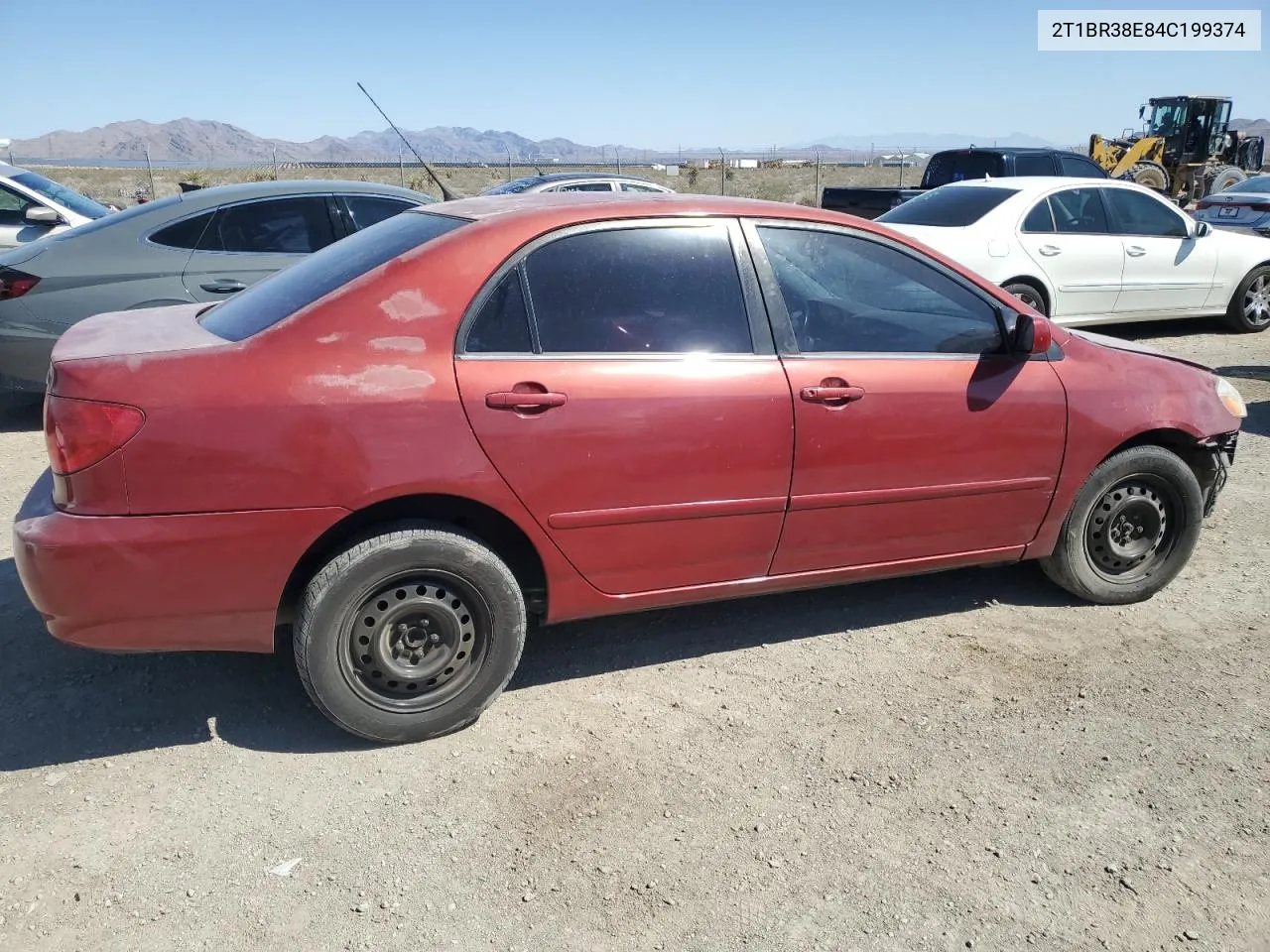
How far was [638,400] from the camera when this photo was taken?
3.34 meters

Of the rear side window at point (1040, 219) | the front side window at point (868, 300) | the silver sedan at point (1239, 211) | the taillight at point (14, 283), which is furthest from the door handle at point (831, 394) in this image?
the silver sedan at point (1239, 211)

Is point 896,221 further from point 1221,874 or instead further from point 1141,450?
point 1221,874

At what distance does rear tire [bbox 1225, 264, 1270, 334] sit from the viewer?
10.6 metres

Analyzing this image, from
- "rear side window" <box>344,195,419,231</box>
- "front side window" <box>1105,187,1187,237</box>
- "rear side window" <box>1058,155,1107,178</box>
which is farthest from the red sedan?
"rear side window" <box>1058,155,1107,178</box>

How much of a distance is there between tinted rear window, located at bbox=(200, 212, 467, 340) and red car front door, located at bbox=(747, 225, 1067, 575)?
122 cm

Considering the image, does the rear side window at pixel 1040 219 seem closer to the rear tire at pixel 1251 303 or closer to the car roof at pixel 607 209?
the rear tire at pixel 1251 303

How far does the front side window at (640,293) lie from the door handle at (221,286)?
4.04 m

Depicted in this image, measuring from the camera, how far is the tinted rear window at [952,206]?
30.3 ft

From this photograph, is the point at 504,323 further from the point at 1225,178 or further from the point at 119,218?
the point at 1225,178

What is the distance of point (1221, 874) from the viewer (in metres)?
2.81

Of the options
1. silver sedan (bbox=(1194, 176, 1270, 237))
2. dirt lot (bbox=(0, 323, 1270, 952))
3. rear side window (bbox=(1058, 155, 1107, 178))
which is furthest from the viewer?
silver sedan (bbox=(1194, 176, 1270, 237))

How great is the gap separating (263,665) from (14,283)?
418cm

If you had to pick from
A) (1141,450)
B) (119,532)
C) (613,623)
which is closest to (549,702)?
(613,623)

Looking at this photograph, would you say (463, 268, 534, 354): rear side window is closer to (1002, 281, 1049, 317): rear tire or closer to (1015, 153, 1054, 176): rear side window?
(1002, 281, 1049, 317): rear tire
